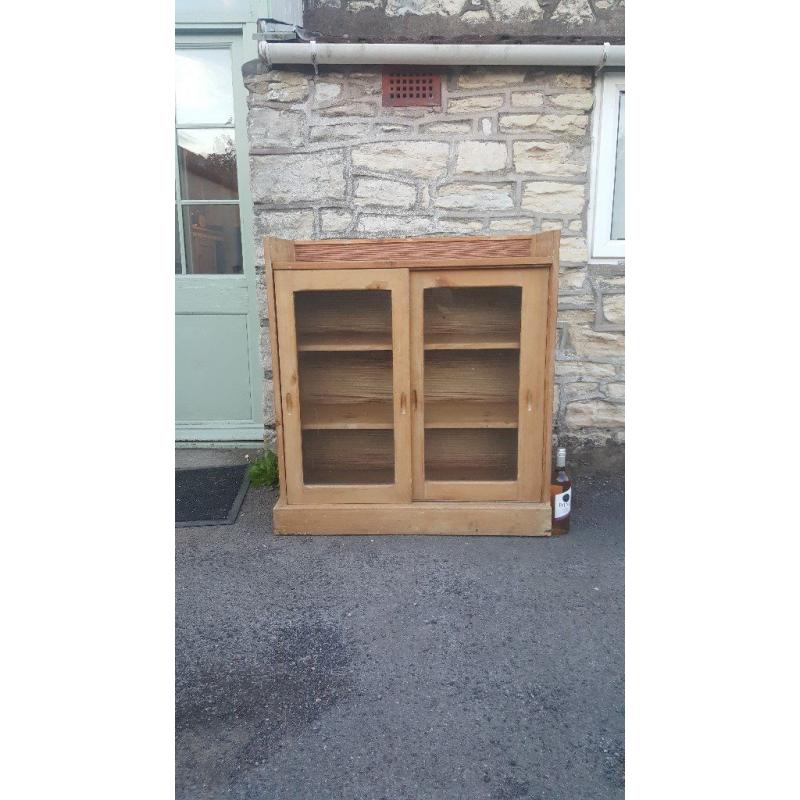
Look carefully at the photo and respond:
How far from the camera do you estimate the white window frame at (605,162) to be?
9.33 feet

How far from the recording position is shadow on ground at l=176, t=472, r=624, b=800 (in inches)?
52.2

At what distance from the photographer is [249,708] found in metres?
1.54

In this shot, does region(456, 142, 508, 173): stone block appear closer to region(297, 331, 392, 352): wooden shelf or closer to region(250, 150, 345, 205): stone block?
region(250, 150, 345, 205): stone block

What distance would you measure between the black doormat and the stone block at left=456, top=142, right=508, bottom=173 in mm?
2184

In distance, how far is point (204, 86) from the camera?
127 inches

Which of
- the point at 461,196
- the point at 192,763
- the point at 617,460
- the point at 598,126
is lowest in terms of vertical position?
the point at 192,763

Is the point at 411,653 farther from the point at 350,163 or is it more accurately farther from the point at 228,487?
the point at 350,163

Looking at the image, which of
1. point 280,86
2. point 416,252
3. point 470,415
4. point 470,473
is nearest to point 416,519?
point 470,473

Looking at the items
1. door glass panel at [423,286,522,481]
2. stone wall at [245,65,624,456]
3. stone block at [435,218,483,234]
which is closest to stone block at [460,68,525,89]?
stone wall at [245,65,624,456]

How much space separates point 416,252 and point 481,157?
910 mm

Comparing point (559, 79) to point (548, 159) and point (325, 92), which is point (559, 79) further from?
point (325, 92)

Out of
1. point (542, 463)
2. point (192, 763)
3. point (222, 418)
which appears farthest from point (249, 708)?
point (222, 418)
